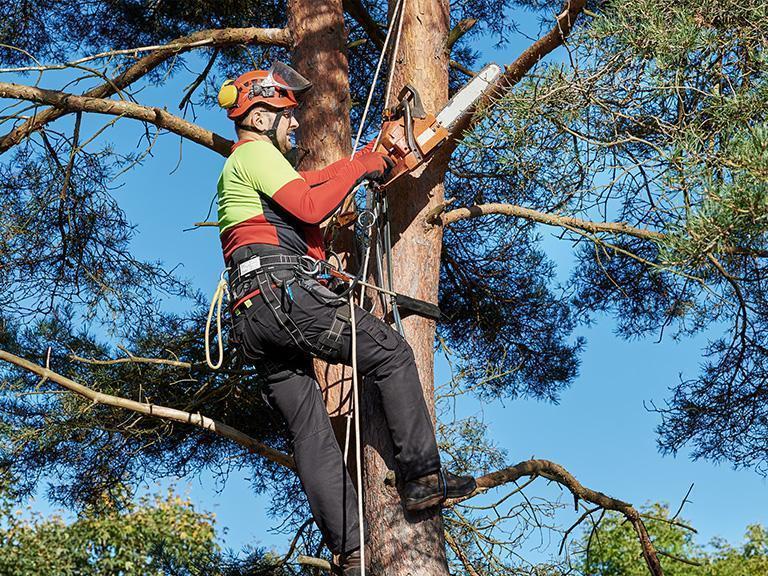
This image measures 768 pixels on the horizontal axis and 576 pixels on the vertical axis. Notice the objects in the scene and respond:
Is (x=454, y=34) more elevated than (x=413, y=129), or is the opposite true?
(x=454, y=34)

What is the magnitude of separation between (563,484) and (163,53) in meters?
3.23

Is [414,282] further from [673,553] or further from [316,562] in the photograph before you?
[673,553]

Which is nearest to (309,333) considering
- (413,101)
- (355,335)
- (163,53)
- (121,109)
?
(355,335)

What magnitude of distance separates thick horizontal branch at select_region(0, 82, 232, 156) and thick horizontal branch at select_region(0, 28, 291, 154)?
0.12 meters

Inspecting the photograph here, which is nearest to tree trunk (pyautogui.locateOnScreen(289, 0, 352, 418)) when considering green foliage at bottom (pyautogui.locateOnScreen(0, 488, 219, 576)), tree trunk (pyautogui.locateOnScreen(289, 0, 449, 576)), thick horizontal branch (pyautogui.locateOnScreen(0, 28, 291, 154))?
tree trunk (pyautogui.locateOnScreen(289, 0, 449, 576))

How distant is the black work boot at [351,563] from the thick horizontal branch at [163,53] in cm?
262

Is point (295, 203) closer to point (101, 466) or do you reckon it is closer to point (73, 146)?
point (73, 146)

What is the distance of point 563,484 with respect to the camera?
4.95 m

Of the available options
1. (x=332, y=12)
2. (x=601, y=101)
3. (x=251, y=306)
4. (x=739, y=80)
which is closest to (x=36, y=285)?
(x=332, y=12)

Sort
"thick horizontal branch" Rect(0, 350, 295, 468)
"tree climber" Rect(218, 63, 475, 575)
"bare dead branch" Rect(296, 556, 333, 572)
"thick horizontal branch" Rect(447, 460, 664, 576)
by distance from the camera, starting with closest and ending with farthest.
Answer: "tree climber" Rect(218, 63, 475, 575) < "bare dead branch" Rect(296, 556, 333, 572) < "thick horizontal branch" Rect(0, 350, 295, 468) < "thick horizontal branch" Rect(447, 460, 664, 576)

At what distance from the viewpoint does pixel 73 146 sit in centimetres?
540

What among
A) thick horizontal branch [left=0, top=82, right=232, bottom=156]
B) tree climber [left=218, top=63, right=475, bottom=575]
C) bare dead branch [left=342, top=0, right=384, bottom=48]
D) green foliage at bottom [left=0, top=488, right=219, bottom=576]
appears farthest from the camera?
green foliage at bottom [left=0, top=488, right=219, bottom=576]

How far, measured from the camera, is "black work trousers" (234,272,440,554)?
11.9 ft

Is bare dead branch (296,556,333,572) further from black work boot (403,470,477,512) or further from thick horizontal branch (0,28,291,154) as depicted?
thick horizontal branch (0,28,291,154)
